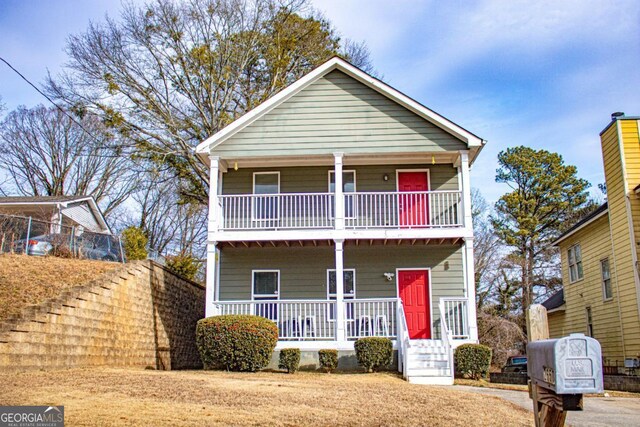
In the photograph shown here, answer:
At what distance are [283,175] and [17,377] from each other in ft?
35.2

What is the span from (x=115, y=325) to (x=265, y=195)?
5.44 metres

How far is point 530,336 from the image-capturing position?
4.22 metres

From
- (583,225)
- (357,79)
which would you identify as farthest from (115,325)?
(583,225)

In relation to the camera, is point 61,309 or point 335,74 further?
point 335,74

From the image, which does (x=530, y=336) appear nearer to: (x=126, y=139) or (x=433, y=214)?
(x=433, y=214)

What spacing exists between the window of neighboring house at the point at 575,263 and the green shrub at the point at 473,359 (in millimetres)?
9162

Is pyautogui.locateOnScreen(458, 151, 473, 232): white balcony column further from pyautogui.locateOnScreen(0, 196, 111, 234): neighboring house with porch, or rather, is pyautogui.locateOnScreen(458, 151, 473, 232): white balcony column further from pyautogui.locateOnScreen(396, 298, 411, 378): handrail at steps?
pyautogui.locateOnScreen(0, 196, 111, 234): neighboring house with porch

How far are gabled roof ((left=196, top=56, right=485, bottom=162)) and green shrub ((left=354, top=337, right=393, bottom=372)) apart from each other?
6.13 meters

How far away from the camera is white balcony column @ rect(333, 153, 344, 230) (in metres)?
16.1

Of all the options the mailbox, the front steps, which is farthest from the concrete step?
the mailbox

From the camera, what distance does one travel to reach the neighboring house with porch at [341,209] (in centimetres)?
1614

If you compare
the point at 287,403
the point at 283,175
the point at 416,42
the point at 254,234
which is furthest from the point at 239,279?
the point at 287,403

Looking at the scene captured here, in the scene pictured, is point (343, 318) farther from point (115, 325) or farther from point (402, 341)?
point (115, 325)

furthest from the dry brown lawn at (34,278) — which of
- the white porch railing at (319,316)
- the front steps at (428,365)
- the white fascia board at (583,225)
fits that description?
the white fascia board at (583,225)
